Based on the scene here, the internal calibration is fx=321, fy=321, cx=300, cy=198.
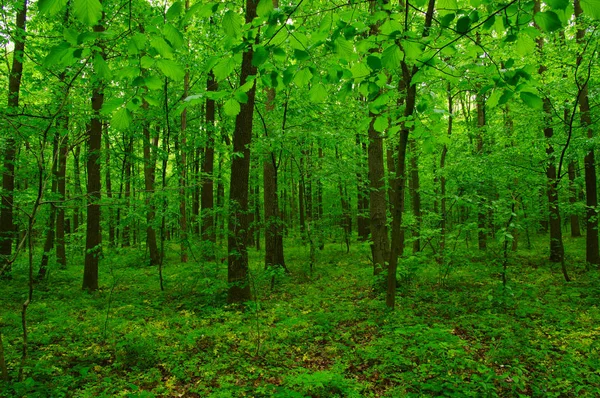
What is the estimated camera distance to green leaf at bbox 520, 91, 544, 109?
1939 mm

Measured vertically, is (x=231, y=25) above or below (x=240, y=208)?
above

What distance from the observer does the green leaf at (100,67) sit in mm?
1863

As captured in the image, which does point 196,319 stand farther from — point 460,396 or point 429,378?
point 460,396

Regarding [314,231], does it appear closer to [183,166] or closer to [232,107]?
[183,166]

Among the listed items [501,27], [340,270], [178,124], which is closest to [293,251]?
[340,270]

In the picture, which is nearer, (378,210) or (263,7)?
(263,7)

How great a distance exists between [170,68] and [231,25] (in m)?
0.46

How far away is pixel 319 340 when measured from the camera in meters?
5.40

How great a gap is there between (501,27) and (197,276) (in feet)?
25.2

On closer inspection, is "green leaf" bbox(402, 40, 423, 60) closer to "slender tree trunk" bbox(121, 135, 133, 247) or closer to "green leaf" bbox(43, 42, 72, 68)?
"green leaf" bbox(43, 42, 72, 68)

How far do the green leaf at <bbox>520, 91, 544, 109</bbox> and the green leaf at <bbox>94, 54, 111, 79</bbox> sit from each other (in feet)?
8.41

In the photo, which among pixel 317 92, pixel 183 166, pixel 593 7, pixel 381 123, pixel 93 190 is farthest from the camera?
pixel 183 166

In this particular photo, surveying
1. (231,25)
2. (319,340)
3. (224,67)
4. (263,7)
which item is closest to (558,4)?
(263,7)

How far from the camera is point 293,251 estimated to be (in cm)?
1556
